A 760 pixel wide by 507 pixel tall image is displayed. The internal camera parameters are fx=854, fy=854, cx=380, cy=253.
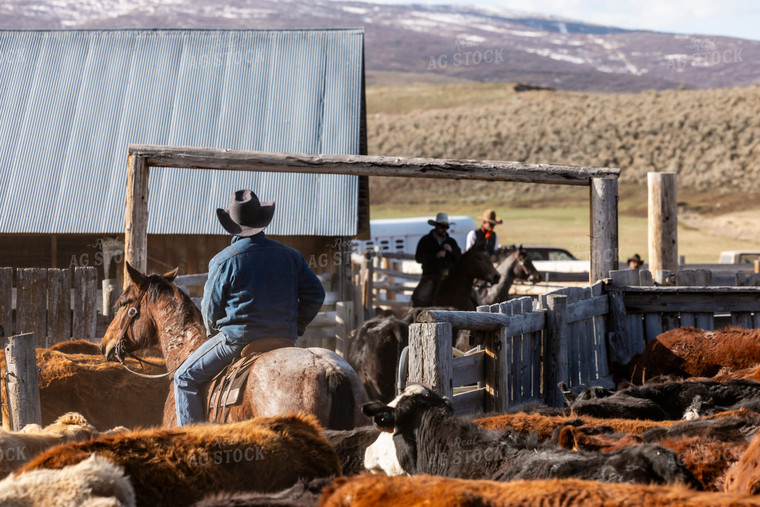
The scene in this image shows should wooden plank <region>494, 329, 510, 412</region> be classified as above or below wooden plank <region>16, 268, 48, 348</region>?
below

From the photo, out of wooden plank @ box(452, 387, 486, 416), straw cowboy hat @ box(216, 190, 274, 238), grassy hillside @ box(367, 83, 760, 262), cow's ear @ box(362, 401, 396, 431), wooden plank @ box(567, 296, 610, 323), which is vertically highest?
grassy hillside @ box(367, 83, 760, 262)

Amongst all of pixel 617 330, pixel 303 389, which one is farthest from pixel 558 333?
pixel 303 389

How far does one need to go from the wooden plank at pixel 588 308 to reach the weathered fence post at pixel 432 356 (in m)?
2.53

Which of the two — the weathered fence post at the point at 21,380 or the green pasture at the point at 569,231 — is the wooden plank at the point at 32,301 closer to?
the weathered fence post at the point at 21,380

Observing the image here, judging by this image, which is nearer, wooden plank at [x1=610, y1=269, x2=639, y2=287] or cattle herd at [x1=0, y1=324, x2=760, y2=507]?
cattle herd at [x1=0, y1=324, x2=760, y2=507]

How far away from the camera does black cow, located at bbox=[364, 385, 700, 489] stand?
354 cm

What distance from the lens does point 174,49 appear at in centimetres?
1669

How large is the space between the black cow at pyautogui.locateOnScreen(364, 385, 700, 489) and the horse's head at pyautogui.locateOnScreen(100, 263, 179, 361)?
2.80 m

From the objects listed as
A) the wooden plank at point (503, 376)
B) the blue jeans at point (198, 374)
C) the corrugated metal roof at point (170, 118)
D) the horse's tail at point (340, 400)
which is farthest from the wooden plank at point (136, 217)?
the corrugated metal roof at point (170, 118)

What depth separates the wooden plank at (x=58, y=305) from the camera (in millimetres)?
8453

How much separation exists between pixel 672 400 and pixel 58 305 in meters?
5.86

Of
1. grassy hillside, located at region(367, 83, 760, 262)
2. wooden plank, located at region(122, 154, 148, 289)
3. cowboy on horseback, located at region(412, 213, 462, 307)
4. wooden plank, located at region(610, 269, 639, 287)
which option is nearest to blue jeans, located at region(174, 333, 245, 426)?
wooden plank, located at region(122, 154, 148, 289)

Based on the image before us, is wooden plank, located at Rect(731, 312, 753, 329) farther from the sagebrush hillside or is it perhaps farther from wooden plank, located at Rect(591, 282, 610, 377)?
the sagebrush hillside

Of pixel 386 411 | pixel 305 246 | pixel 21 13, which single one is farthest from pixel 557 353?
pixel 21 13
